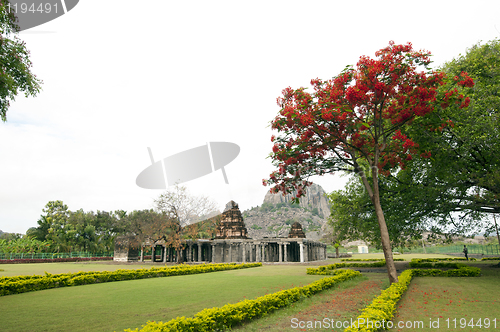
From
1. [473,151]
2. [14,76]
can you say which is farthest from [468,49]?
[14,76]

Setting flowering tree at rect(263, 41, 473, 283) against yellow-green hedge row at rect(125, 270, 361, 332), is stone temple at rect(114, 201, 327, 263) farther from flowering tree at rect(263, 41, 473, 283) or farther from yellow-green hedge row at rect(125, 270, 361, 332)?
yellow-green hedge row at rect(125, 270, 361, 332)

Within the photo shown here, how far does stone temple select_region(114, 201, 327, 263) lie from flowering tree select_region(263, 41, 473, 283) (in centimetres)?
2622

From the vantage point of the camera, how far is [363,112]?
39.1ft

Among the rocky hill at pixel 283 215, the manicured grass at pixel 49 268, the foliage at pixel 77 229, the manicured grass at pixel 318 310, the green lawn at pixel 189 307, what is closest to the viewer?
the manicured grass at pixel 318 310

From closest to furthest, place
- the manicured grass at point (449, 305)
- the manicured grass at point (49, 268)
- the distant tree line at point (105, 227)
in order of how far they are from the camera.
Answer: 1. the manicured grass at point (449, 305)
2. the manicured grass at point (49, 268)
3. the distant tree line at point (105, 227)

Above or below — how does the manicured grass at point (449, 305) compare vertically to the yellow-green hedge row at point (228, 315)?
below

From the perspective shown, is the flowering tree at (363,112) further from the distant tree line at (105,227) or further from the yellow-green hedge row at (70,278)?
the distant tree line at (105,227)

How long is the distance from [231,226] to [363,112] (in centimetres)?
3330

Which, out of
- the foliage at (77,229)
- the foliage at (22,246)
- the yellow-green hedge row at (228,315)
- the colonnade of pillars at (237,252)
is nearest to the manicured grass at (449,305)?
the yellow-green hedge row at (228,315)

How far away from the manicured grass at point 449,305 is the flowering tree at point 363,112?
5.24 feet

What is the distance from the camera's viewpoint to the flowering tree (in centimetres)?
1052

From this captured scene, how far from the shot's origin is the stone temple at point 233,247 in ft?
125

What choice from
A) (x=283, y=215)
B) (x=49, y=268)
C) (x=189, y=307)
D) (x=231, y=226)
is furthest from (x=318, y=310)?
(x=283, y=215)

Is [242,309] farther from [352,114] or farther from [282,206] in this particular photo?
[282,206]
